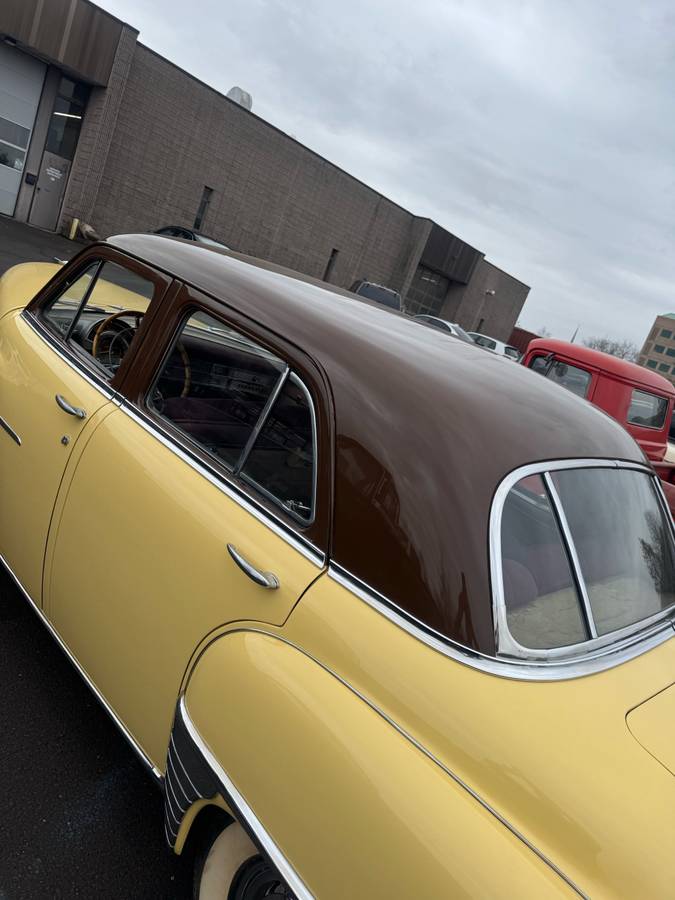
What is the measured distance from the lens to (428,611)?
126 centimetres

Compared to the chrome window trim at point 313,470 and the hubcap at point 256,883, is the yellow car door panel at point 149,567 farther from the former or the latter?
the hubcap at point 256,883

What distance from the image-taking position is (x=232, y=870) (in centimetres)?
146

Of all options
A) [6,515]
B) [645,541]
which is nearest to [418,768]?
[645,541]

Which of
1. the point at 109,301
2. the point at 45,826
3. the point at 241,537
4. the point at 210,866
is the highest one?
the point at 109,301

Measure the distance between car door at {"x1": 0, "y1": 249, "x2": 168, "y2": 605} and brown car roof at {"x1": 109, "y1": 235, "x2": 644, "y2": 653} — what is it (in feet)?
2.04

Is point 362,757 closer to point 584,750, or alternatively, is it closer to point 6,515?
point 584,750

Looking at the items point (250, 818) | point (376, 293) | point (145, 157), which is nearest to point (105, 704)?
point (250, 818)

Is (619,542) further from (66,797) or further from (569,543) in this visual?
(66,797)

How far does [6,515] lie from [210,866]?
5.17 ft

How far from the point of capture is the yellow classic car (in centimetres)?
107

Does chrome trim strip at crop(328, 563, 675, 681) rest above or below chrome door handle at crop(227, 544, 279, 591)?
above

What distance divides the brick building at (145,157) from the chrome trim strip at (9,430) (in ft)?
55.0

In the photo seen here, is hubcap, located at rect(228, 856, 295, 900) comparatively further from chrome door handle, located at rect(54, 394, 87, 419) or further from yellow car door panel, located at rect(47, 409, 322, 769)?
chrome door handle, located at rect(54, 394, 87, 419)

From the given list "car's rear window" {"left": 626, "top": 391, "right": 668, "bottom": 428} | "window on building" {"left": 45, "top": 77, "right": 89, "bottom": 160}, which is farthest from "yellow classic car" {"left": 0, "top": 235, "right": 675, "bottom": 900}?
"window on building" {"left": 45, "top": 77, "right": 89, "bottom": 160}
